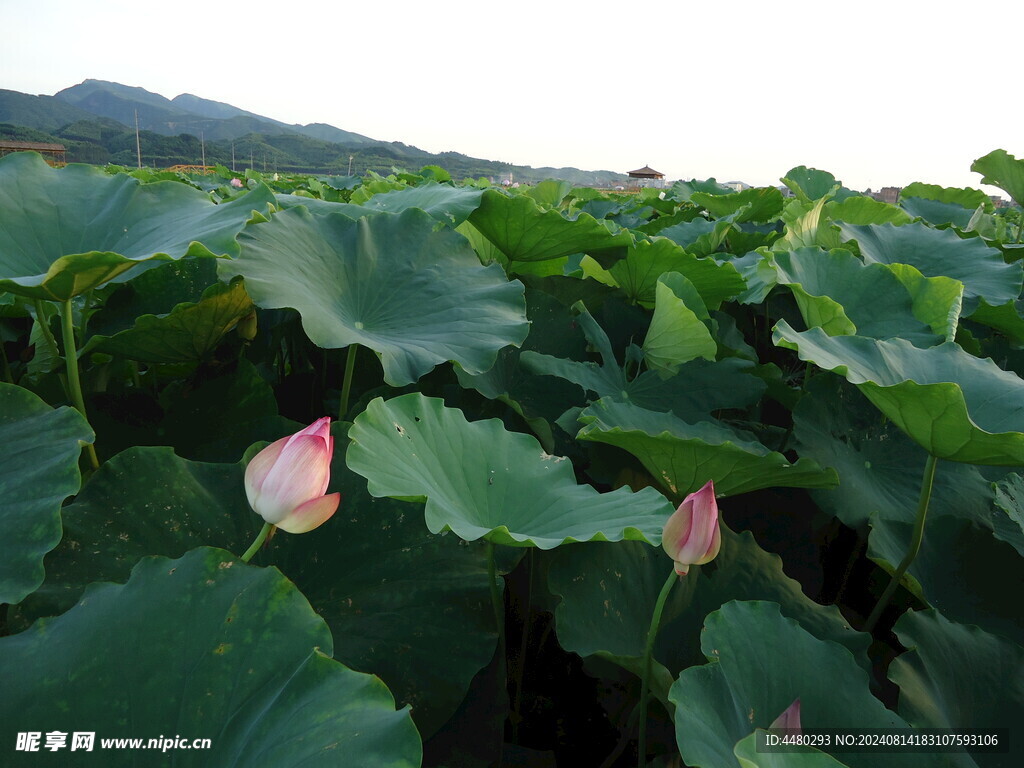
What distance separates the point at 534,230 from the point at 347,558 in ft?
2.59

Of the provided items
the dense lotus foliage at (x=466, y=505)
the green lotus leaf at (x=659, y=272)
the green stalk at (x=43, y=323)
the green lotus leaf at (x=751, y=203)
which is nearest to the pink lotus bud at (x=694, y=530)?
the dense lotus foliage at (x=466, y=505)

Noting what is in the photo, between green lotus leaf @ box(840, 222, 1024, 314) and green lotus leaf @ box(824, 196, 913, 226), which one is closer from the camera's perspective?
green lotus leaf @ box(840, 222, 1024, 314)

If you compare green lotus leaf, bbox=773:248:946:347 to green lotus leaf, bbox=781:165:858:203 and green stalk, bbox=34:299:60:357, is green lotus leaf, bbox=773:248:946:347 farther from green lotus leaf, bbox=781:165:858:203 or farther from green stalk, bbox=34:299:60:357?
green lotus leaf, bbox=781:165:858:203

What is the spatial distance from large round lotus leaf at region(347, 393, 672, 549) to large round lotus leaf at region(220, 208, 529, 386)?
9cm

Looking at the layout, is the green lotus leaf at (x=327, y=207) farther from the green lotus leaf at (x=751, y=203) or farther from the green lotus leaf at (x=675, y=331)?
the green lotus leaf at (x=751, y=203)

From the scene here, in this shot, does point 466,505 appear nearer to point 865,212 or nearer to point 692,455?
point 692,455

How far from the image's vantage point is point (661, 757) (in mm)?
703

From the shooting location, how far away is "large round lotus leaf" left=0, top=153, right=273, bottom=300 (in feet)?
2.77

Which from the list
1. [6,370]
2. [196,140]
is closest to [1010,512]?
[6,370]

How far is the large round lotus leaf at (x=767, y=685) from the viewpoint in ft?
1.94

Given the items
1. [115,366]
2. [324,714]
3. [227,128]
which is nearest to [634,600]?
[324,714]

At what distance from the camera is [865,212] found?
1.94 meters

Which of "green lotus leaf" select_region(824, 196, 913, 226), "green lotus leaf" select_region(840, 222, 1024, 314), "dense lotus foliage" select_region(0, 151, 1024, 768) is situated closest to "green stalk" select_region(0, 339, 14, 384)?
"dense lotus foliage" select_region(0, 151, 1024, 768)

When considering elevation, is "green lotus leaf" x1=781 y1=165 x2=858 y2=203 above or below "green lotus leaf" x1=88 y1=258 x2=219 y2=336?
above
